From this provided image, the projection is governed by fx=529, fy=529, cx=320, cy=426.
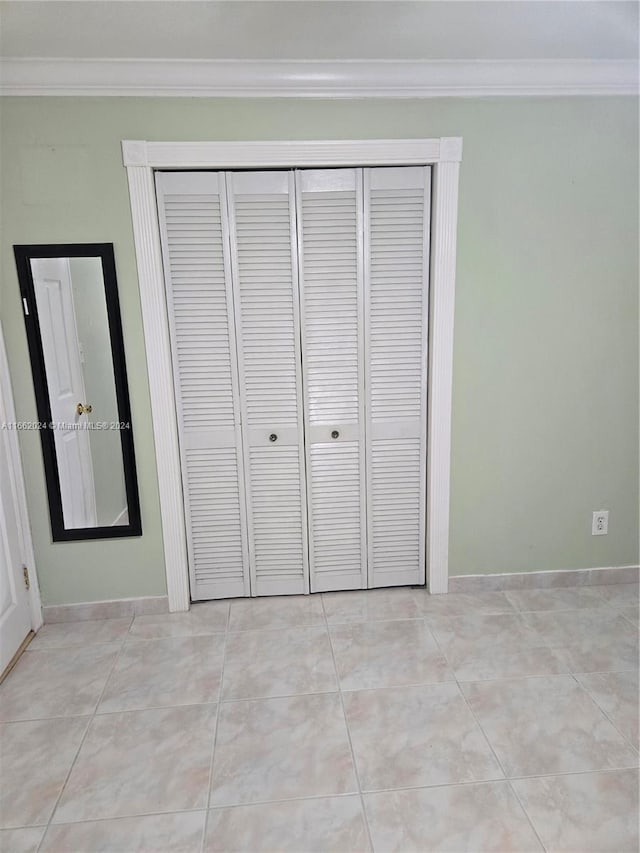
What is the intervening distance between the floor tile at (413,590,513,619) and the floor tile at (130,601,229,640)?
0.96 meters

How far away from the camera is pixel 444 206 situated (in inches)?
90.7

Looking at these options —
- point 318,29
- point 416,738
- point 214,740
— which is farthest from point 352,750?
point 318,29

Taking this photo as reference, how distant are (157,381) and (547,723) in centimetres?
201

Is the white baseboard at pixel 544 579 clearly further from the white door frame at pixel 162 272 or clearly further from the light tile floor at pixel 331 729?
the white door frame at pixel 162 272

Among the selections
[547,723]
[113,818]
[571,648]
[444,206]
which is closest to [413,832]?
[547,723]

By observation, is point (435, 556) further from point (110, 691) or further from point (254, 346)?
point (110, 691)

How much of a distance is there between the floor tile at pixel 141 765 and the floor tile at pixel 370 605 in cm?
79

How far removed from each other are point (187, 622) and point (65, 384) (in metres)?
1.22

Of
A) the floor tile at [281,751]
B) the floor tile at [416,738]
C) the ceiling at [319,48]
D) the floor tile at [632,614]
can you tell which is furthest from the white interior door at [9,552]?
the floor tile at [632,614]

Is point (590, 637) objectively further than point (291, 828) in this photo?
Yes

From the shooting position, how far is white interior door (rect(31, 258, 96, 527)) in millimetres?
2234

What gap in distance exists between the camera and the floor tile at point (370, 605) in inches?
97.7

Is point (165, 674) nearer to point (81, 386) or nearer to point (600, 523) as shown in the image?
point (81, 386)

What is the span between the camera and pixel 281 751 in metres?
1.72
